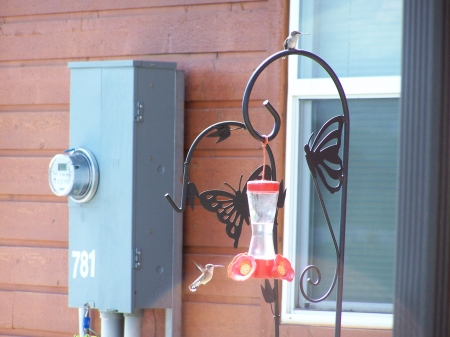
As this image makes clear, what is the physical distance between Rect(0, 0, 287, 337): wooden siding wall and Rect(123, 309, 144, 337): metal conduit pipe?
6.2 inches

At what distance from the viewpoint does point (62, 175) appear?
287cm

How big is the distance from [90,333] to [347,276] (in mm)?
1201

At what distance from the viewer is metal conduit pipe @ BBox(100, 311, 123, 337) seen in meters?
2.97

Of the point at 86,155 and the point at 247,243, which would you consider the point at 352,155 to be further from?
the point at 86,155

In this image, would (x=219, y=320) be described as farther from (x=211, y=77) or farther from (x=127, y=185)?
(x=211, y=77)

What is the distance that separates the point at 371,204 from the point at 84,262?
1271mm

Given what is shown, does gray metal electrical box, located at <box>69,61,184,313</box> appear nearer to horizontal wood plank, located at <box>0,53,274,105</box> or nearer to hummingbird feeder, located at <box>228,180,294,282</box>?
horizontal wood plank, located at <box>0,53,274,105</box>

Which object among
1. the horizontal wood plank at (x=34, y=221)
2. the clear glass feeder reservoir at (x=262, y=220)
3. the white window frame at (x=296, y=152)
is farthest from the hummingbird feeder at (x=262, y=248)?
the horizontal wood plank at (x=34, y=221)

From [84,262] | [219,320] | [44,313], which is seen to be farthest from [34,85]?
[219,320]

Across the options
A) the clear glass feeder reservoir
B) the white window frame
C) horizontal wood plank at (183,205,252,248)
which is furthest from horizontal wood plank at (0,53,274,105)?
the clear glass feeder reservoir

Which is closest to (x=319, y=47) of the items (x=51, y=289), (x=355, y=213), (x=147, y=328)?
(x=355, y=213)

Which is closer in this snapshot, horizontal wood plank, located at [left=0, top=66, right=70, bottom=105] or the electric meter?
the electric meter

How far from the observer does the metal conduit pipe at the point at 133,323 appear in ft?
9.71

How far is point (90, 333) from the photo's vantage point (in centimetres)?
310
